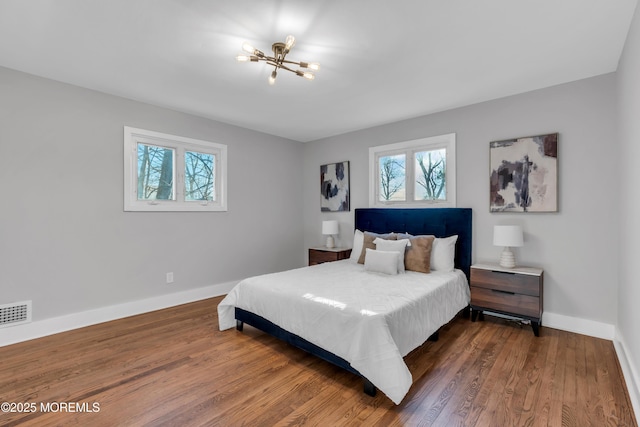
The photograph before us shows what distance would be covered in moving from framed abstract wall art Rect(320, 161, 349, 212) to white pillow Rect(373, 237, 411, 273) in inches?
53.1

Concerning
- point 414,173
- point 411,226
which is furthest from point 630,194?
point 414,173

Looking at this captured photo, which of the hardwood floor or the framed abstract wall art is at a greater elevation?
the framed abstract wall art

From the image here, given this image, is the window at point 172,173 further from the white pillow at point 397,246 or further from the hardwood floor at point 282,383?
the white pillow at point 397,246

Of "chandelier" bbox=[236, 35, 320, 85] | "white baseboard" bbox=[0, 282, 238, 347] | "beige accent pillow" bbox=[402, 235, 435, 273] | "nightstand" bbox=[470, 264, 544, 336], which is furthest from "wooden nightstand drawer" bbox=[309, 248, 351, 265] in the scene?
"chandelier" bbox=[236, 35, 320, 85]

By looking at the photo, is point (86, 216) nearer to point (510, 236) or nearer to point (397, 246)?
point (397, 246)

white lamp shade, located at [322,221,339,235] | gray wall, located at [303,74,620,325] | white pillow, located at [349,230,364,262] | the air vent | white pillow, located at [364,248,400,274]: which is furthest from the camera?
white lamp shade, located at [322,221,339,235]

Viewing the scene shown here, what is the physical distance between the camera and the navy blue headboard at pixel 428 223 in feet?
11.8

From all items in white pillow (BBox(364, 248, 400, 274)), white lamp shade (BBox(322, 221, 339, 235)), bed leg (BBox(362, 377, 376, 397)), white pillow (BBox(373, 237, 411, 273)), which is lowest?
bed leg (BBox(362, 377, 376, 397))

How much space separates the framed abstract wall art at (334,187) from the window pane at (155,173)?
239cm

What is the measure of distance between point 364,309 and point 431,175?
252 cm

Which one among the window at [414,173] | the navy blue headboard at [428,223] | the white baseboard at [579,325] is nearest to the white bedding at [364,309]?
the navy blue headboard at [428,223]

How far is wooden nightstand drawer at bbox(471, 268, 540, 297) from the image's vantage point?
2894 millimetres

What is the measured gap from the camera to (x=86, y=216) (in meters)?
3.18

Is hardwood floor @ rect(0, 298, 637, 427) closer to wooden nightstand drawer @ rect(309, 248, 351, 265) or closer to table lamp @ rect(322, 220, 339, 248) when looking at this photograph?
wooden nightstand drawer @ rect(309, 248, 351, 265)
